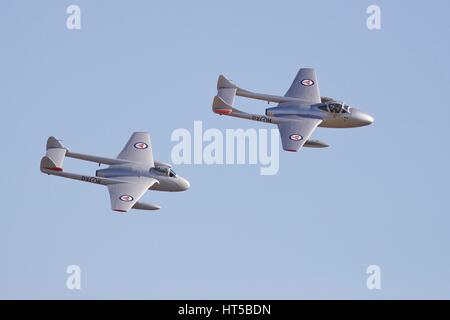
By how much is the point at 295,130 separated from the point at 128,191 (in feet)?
40.2

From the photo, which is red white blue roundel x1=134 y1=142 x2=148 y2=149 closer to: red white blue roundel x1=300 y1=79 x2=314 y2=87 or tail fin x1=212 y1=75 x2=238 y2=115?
tail fin x1=212 y1=75 x2=238 y2=115

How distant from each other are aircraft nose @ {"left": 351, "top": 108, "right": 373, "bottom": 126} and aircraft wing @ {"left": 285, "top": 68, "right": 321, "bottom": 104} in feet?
8.52

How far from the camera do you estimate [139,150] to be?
77812 mm

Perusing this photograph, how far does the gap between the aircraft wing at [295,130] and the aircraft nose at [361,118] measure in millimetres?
2851

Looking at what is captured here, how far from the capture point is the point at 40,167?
75.7 m

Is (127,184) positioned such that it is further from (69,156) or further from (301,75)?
(301,75)

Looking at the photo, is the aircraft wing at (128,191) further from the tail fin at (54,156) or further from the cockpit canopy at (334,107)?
the cockpit canopy at (334,107)

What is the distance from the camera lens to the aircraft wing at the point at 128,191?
2847 inches

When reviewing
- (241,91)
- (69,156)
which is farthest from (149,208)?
(241,91)

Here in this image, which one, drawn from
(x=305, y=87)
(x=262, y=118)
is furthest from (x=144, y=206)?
(x=305, y=87)

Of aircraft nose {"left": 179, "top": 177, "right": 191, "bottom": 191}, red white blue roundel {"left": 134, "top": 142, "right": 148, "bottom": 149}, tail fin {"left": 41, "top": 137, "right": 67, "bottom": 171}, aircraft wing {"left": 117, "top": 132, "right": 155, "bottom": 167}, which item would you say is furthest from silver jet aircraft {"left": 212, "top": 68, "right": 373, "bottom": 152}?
tail fin {"left": 41, "top": 137, "right": 67, "bottom": 171}

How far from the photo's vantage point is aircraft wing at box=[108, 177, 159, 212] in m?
72.3

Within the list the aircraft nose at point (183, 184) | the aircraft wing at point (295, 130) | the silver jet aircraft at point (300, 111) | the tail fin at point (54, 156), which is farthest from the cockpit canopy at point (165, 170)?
the aircraft wing at point (295, 130)

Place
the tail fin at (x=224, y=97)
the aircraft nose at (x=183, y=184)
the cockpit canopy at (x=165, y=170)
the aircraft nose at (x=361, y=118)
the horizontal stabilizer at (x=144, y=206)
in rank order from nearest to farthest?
the horizontal stabilizer at (x=144, y=206)
the cockpit canopy at (x=165, y=170)
the aircraft nose at (x=183, y=184)
the tail fin at (x=224, y=97)
the aircraft nose at (x=361, y=118)
